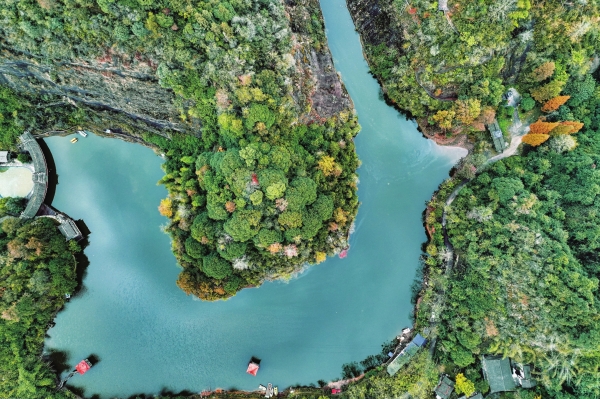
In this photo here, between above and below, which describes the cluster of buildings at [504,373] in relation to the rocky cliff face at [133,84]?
below

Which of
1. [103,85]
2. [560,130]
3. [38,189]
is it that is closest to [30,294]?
[38,189]

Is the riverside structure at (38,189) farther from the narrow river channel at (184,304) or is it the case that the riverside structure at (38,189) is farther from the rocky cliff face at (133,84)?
the rocky cliff face at (133,84)

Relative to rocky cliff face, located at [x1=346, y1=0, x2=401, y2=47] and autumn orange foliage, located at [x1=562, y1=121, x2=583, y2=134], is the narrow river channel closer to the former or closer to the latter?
rocky cliff face, located at [x1=346, y1=0, x2=401, y2=47]

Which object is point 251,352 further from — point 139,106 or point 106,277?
point 139,106

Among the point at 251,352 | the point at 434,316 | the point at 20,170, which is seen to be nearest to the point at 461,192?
the point at 434,316

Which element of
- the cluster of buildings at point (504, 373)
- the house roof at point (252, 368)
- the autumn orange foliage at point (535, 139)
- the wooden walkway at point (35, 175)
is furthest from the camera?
the house roof at point (252, 368)

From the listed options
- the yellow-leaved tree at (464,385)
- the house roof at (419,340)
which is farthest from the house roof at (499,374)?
the house roof at (419,340)

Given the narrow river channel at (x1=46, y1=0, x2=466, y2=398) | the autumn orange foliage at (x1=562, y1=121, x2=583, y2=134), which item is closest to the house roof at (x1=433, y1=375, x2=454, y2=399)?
the narrow river channel at (x1=46, y1=0, x2=466, y2=398)
